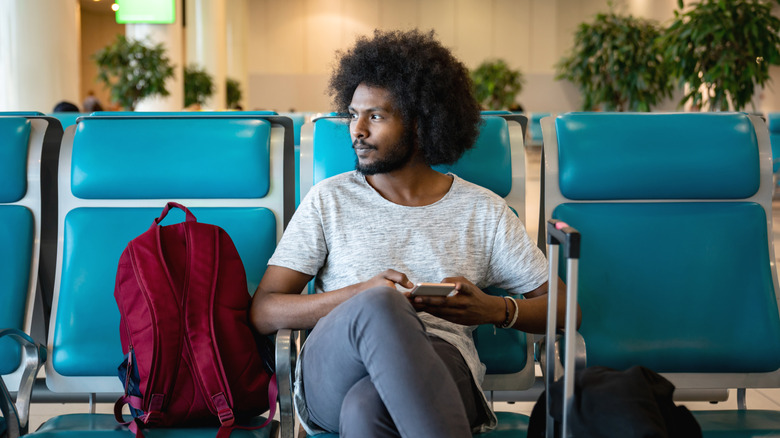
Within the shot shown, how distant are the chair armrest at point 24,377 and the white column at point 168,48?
29.5ft

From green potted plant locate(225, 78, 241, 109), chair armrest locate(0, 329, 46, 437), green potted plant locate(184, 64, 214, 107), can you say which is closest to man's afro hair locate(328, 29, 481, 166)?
chair armrest locate(0, 329, 46, 437)

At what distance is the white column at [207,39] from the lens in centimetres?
A: 1412

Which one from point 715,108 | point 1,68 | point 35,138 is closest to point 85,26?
point 1,68

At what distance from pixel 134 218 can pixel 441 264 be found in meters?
0.76

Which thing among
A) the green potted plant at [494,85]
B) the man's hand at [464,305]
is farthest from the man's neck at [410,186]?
the green potted plant at [494,85]

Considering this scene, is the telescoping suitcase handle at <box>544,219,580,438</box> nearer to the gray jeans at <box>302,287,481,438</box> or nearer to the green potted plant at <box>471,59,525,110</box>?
the gray jeans at <box>302,287,481,438</box>

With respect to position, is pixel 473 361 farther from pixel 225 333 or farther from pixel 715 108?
pixel 715 108

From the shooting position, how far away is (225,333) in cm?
152

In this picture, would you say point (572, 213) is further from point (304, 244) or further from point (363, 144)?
point (304, 244)

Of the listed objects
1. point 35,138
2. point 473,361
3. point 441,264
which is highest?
point 35,138

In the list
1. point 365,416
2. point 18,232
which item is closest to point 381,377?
point 365,416

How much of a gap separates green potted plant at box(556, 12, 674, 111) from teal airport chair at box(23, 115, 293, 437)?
4867 mm

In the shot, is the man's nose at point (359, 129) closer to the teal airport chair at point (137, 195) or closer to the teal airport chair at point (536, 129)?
the teal airport chair at point (137, 195)

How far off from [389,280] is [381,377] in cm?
28
